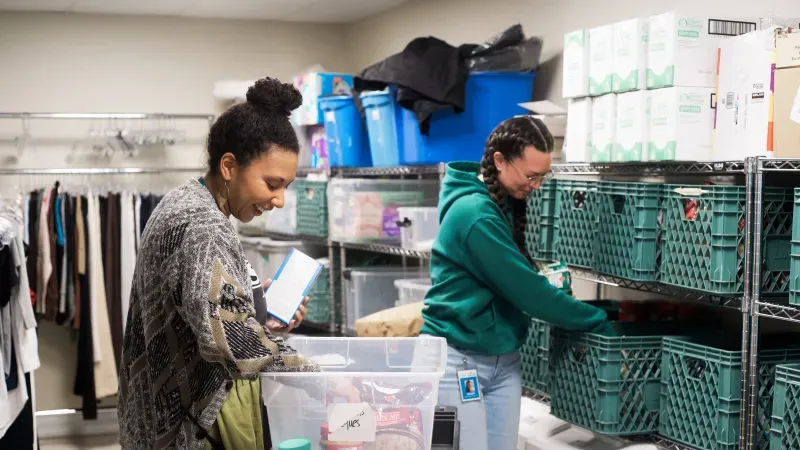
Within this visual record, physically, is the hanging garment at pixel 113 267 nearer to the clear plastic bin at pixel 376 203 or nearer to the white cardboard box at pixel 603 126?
the clear plastic bin at pixel 376 203

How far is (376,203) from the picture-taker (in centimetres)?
504

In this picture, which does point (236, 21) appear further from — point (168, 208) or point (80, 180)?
point (168, 208)

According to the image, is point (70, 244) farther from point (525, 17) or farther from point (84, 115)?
point (525, 17)

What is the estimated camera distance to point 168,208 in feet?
6.26

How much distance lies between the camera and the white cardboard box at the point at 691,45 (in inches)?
112

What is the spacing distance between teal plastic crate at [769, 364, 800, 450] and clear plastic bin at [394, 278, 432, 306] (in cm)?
219

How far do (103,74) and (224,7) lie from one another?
112 centimetres

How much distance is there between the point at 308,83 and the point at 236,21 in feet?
4.80

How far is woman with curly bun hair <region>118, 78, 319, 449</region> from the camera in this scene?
71.2 inches

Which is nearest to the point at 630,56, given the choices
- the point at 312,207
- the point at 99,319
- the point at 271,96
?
the point at 271,96

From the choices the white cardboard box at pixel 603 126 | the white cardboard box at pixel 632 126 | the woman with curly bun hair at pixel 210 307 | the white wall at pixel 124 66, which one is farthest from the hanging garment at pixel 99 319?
the woman with curly bun hair at pixel 210 307

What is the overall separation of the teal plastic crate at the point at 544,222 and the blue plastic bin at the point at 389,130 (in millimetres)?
1047

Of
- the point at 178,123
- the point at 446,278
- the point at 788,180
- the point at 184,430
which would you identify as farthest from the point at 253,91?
the point at 178,123

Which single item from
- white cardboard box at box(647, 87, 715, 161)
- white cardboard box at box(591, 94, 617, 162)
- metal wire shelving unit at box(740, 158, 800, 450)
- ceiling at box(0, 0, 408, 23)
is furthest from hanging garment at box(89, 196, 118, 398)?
metal wire shelving unit at box(740, 158, 800, 450)
